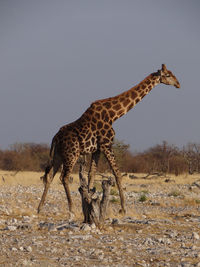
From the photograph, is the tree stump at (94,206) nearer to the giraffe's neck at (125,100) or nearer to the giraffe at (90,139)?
the giraffe at (90,139)

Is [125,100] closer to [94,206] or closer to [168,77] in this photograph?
[168,77]

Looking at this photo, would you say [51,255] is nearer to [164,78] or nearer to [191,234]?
[191,234]

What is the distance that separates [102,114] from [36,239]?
4111 mm

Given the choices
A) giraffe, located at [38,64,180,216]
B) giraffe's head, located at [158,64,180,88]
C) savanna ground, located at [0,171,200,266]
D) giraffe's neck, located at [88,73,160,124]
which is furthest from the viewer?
giraffe's head, located at [158,64,180,88]

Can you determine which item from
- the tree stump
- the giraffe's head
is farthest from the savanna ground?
the giraffe's head

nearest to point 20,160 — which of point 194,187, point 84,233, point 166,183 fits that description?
point 166,183

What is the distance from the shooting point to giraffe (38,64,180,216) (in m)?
9.98

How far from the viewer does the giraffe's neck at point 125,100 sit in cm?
1051

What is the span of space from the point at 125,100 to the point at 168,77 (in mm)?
1096

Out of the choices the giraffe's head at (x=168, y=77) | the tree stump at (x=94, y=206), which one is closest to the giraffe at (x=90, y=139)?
the giraffe's head at (x=168, y=77)

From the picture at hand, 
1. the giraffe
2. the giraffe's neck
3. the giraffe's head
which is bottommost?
the giraffe

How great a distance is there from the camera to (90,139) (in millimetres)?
10109

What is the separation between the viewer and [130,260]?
18.5 feet

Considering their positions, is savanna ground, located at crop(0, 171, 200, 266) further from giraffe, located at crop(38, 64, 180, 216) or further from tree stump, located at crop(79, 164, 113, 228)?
giraffe, located at crop(38, 64, 180, 216)
